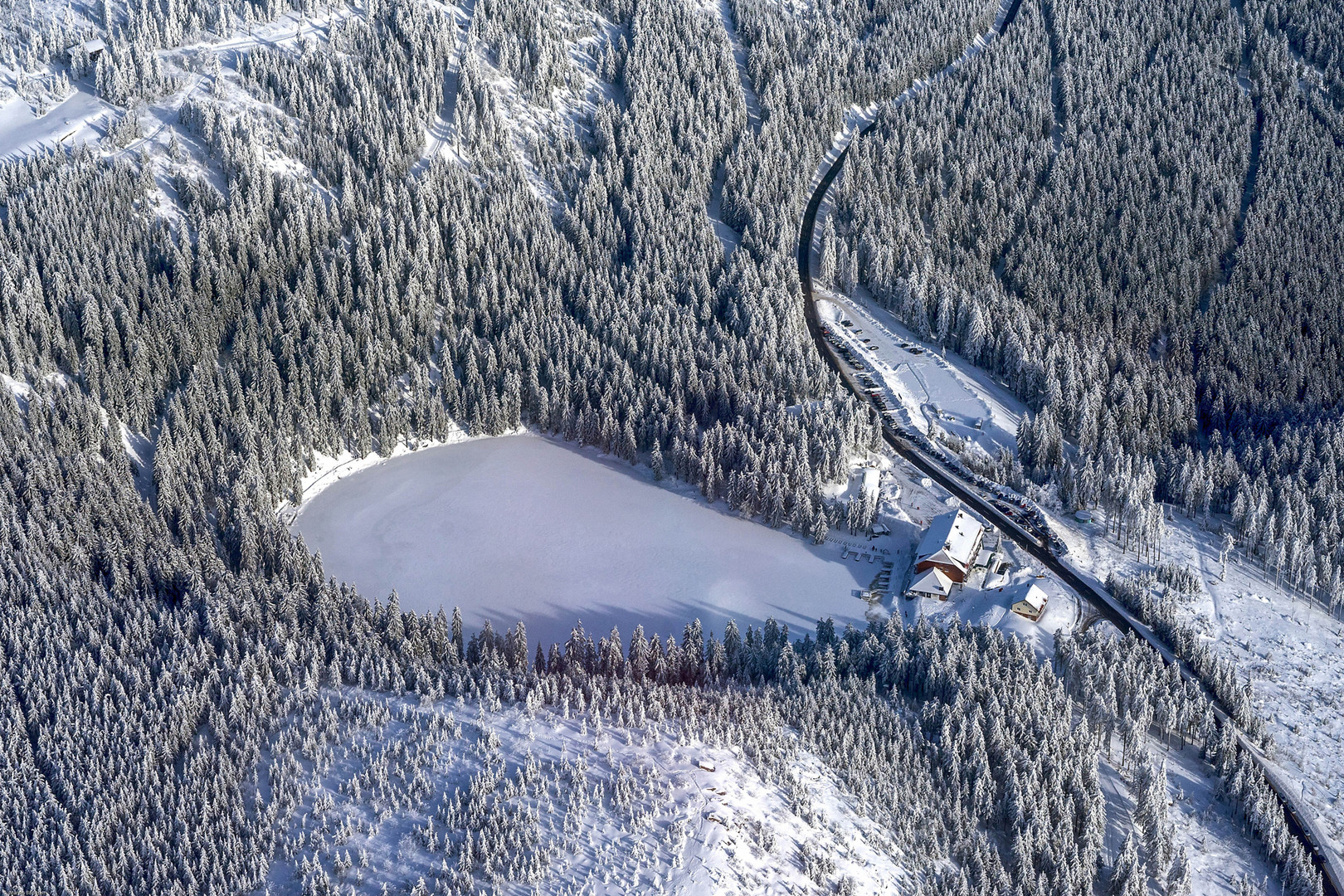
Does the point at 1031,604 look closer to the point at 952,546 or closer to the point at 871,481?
the point at 952,546

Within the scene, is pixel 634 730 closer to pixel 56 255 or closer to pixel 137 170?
pixel 56 255

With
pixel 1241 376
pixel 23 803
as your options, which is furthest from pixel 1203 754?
pixel 23 803

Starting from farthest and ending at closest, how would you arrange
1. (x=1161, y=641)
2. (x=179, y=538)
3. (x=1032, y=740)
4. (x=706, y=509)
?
(x=706, y=509), (x=179, y=538), (x=1161, y=641), (x=1032, y=740)

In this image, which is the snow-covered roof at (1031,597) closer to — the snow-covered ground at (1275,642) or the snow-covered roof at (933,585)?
the snow-covered roof at (933,585)

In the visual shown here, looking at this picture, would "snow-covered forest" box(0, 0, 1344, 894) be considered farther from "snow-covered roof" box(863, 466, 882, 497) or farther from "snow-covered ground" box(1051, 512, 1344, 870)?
"snow-covered roof" box(863, 466, 882, 497)

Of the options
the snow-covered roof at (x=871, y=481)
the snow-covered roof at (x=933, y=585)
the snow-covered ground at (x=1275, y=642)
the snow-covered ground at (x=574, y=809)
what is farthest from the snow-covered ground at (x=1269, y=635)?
the snow-covered ground at (x=574, y=809)

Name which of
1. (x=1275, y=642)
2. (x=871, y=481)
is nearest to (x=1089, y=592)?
(x=1275, y=642)
